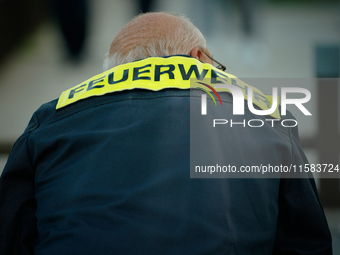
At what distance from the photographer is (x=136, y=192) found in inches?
26.0

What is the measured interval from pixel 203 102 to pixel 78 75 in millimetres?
1245

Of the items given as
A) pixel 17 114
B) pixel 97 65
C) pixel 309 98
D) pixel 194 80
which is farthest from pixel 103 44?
pixel 194 80

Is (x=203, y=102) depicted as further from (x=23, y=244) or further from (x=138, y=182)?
(x=23, y=244)

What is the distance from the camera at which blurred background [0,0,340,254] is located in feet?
5.76

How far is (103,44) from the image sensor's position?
189 cm

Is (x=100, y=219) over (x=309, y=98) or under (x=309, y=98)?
under

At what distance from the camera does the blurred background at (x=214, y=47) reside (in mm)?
1756

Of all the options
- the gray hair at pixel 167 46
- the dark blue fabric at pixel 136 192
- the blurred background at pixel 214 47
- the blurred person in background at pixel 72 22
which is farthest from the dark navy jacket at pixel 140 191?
the blurred person in background at pixel 72 22

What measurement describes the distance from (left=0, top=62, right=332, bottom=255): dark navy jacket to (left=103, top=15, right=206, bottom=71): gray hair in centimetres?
25

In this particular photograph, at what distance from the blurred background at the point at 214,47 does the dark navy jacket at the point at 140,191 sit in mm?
976

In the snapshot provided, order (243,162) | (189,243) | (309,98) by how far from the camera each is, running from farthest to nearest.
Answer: (309,98) < (243,162) < (189,243)

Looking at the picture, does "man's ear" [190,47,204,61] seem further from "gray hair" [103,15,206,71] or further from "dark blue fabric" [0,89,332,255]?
"dark blue fabric" [0,89,332,255]

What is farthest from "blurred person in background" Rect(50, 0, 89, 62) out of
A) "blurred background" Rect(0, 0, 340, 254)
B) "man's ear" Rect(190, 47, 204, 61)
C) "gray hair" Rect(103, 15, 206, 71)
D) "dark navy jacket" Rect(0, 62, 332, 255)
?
"dark navy jacket" Rect(0, 62, 332, 255)

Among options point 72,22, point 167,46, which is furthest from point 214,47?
point 167,46
